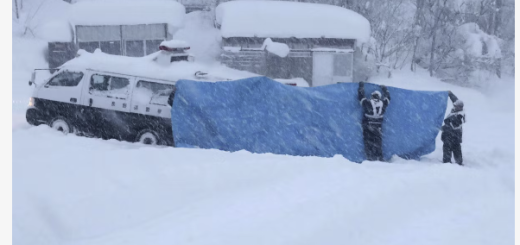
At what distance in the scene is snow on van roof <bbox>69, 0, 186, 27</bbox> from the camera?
2020cm

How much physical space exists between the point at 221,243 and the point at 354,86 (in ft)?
18.3

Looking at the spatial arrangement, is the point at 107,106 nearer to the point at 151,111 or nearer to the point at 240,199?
the point at 151,111

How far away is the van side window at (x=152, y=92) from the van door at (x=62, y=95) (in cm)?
119

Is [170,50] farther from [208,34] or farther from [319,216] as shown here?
[208,34]

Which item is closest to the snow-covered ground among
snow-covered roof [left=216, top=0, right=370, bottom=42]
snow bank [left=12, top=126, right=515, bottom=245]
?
snow bank [left=12, top=126, right=515, bottom=245]

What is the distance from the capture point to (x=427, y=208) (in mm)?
5766

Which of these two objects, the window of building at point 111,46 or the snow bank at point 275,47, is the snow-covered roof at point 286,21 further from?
the window of building at point 111,46

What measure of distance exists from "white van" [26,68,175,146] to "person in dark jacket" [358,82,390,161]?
150 inches

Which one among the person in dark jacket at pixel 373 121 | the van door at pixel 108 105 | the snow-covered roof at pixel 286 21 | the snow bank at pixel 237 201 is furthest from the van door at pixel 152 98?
the snow-covered roof at pixel 286 21

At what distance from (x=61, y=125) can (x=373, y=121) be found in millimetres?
6196

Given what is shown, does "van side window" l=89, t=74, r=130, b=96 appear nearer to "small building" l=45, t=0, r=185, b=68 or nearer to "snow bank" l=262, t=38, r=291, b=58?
"snow bank" l=262, t=38, r=291, b=58
